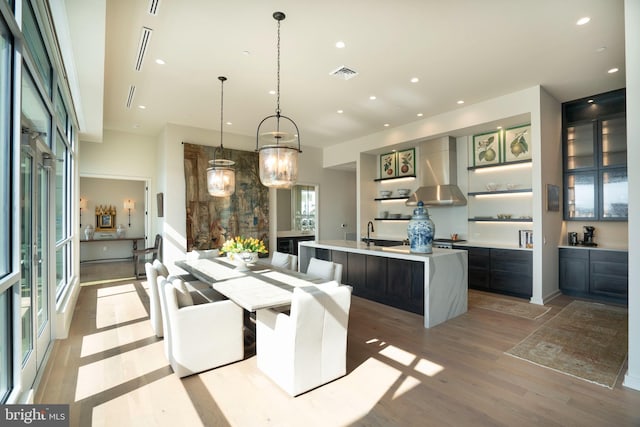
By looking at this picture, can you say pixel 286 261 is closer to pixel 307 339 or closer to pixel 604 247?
pixel 307 339

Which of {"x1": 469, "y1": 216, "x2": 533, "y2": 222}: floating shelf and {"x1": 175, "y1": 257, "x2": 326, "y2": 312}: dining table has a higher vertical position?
{"x1": 469, "y1": 216, "x2": 533, "y2": 222}: floating shelf

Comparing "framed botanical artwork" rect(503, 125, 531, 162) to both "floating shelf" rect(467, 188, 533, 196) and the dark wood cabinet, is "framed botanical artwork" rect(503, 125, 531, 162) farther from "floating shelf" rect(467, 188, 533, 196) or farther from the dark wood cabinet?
the dark wood cabinet

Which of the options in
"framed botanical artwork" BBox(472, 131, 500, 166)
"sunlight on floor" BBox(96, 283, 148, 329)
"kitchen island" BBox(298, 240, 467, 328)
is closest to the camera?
"kitchen island" BBox(298, 240, 467, 328)

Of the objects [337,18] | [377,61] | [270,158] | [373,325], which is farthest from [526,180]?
[270,158]

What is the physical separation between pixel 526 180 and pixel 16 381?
681 cm

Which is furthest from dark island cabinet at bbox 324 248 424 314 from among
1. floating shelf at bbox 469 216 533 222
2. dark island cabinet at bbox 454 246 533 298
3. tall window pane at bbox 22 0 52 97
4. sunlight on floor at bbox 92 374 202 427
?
tall window pane at bbox 22 0 52 97

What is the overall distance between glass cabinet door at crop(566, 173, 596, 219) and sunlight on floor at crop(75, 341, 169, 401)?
647 cm

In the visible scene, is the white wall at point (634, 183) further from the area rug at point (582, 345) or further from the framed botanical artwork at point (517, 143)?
the framed botanical artwork at point (517, 143)

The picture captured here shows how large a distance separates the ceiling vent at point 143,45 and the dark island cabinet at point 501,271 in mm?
5755

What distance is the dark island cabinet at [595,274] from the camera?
4652 millimetres

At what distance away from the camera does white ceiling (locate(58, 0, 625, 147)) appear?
2.91m

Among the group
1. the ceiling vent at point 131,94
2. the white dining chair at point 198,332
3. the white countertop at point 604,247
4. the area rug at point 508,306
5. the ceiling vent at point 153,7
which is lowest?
the area rug at point 508,306

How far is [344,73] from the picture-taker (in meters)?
4.18

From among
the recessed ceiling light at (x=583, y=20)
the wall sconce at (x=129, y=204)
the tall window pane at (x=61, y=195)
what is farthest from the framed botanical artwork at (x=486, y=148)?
the wall sconce at (x=129, y=204)
